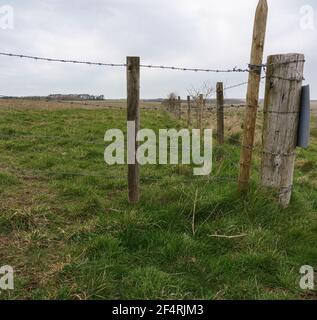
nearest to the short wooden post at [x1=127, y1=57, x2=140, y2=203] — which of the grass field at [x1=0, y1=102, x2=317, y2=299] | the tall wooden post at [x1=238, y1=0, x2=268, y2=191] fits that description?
the grass field at [x1=0, y1=102, x2=317, y2=299]

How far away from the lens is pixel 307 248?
390 centimetres

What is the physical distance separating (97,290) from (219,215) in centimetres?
192

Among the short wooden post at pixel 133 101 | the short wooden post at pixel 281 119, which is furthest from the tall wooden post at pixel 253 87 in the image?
the short wooden post at pixel 133 101

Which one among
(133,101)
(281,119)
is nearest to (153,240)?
(133,101)

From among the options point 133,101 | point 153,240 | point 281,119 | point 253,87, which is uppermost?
point 253,87

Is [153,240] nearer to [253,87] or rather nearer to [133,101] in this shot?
[133,101]

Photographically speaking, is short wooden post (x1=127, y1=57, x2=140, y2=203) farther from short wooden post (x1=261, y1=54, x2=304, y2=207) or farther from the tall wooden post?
short wooden post (x1=261, y1=54, x2=304, y2=207)

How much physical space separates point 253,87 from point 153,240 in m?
2.20

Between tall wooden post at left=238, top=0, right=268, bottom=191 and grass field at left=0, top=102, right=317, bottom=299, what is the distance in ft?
0.98

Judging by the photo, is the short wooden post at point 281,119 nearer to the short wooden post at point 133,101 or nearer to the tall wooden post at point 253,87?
the tall wooden post at point 253,87

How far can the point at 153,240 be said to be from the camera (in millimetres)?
3846

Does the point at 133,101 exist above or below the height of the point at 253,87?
below

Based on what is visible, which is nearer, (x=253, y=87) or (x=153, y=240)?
(x=153, y=240)
